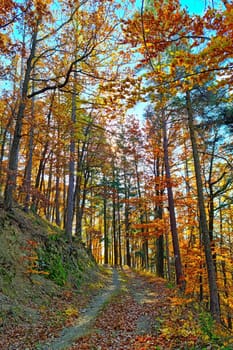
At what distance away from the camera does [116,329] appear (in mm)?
6746

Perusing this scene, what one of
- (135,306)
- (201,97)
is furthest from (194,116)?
(135,306)

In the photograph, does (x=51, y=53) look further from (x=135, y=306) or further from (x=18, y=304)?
(x=135, y=306)

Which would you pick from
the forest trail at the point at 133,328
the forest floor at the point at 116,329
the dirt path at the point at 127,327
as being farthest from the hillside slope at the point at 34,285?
the dirt path at the point at 127,327

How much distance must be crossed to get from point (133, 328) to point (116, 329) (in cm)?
43

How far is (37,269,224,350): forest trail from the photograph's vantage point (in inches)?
211

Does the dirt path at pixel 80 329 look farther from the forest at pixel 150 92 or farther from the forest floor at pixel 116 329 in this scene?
the forest at pixel 150 92

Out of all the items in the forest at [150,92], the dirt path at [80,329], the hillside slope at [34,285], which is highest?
the forest at [150,92]

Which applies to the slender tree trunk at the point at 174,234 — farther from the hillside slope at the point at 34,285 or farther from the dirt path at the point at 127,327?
the hillside slope at the point at 34,285

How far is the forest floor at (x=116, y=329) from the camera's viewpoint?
5.31m

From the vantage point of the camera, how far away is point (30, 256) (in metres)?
9.61

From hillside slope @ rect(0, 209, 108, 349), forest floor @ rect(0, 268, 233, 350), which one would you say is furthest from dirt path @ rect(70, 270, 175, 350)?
hillside slope @ rect(0, 209, 108, 349)

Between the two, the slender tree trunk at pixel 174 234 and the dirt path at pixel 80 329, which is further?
the slender tree trunk at pixel 174 234

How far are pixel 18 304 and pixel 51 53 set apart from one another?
358 inches

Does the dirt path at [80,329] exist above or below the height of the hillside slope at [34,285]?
below
